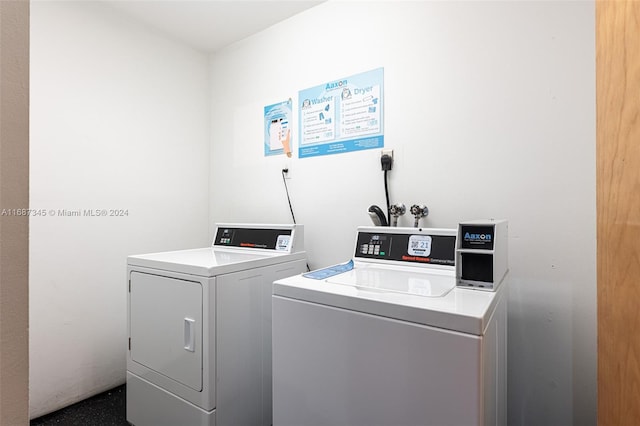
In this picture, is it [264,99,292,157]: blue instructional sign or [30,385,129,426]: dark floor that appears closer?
[30,385,129,426]: dark floor

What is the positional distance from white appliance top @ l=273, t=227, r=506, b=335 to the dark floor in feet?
4.98

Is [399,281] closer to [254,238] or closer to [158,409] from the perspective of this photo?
[254,238]

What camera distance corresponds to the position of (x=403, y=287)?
3.34 feet

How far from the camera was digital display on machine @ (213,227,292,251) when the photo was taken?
184 cm

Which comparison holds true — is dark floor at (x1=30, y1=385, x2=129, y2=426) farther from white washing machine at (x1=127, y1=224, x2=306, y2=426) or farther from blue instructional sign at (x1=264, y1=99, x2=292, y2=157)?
blue instructional sign at (x1=264, y1=99, x2=292, y2=157)

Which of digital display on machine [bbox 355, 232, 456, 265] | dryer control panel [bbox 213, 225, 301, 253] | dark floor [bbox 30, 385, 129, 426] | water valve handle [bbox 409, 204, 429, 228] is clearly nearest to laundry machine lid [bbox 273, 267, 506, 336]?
digital display on machine [bbox 355, 232, 456, 265]

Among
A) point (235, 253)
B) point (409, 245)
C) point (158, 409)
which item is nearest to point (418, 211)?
point (409, 245)

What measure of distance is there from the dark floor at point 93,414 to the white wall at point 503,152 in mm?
1421

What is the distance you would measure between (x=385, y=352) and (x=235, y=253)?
1.24 m

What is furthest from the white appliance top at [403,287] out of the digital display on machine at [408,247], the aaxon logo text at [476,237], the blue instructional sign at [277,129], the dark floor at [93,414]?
the dark floor at [93,414]

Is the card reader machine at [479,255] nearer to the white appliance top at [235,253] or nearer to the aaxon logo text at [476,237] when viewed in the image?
the aaxon logo text at [476,237]

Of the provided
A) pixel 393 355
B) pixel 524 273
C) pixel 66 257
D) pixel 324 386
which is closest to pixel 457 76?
pixel 524 273

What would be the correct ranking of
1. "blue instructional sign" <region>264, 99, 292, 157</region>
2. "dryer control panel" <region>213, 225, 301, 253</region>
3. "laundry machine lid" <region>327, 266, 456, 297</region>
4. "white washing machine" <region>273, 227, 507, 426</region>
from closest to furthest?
"white washing machine" <region>273, 227, 507, 426</region>
"laundry machine lid" <region>327, 266, 456, 297</region>
"dryer control panel" <region>213, 225, 301, 253</region>
"blue instructional sign" <region>264, 99, 292, 157</region>

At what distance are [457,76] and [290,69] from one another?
3.53 ft
